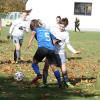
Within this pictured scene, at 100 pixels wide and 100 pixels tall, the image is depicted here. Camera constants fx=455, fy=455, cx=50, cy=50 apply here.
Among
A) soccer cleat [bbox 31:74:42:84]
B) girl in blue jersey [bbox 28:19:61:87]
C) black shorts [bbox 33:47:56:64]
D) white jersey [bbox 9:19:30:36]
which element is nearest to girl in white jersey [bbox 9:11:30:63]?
white jersey [bbox 9:19:30:36]

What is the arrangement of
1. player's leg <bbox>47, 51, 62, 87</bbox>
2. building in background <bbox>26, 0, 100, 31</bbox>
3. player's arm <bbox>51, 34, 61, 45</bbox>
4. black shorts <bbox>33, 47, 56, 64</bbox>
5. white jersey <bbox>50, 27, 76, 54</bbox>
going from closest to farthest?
black shorts <bbox>33, 47, 56, 64</bbox> < player's leg <bbox>47, 51, 62, 87</bbox> < player's arm <bbox>51, 34, 61, 45</bbox> < white jersey <bbox>50, 27, 76, 54</bbox> < building in background <bbox>26, 0, 100, 31</bbox>

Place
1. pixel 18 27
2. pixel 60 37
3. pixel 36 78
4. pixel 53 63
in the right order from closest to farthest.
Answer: pixel 53 63
pixel 60 37
pixel 36 78
pixel 18 27

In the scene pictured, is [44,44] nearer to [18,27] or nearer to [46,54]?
[46,54]

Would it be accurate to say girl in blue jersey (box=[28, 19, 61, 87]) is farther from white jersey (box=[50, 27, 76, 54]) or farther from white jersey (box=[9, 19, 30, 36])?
white jersey (box=[9, 19, 30, 36])

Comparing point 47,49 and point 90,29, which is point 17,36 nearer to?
point 47,49

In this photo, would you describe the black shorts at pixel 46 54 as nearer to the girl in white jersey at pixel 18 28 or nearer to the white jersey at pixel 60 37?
the white jersey at pixel 60 37

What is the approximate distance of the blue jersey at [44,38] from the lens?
11.5m

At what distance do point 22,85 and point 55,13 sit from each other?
5710 centimetres

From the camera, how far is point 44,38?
37.6 feet

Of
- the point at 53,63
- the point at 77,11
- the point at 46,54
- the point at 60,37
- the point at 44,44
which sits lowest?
the point at 77,11

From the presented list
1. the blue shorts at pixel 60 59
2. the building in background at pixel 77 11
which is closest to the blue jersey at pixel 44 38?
the blue shorts at pixel 60 59

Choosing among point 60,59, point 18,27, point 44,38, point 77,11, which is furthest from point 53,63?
point 77,11

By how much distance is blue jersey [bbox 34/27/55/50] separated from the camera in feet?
37.6

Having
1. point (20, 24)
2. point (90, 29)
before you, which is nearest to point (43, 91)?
point (20, 24)
